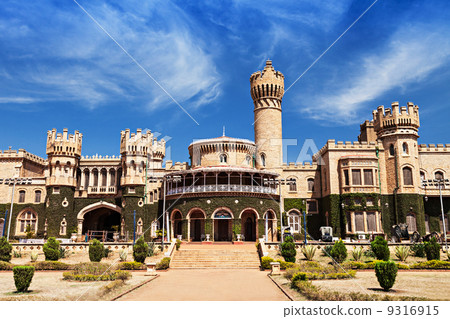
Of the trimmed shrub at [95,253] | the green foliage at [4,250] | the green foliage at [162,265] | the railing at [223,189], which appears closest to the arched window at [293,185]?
the railing at [223,189]

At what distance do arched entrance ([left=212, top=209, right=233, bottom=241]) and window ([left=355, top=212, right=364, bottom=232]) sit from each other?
1422cm

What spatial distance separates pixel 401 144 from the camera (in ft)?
153

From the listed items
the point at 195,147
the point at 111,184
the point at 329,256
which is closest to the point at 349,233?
the point at 329,256

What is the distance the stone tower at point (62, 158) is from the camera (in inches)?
1938

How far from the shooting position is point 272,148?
2030 inches

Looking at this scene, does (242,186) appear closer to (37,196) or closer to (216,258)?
(216,258)

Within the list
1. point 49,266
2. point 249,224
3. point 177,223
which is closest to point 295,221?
point 249,224

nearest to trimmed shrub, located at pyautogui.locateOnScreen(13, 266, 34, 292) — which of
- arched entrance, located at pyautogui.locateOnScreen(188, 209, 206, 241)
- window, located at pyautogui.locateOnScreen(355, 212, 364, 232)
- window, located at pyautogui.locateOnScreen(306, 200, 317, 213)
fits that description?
arched entrance, located at pyautogui.locateOnScreen(188, 209, 206, 241)

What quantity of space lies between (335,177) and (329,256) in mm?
17066

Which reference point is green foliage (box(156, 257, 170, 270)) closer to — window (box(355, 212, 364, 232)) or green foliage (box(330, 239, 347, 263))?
green foliage (box(330, 239, 347, 263))

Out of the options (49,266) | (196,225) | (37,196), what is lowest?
(49,266)

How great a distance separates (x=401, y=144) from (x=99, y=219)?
131ft

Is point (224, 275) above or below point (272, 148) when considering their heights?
below
